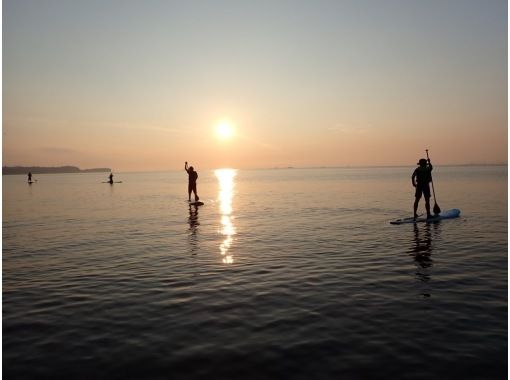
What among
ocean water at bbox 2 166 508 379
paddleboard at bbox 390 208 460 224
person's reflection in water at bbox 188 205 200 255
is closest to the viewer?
ocean water at bbox 2 166 508 379

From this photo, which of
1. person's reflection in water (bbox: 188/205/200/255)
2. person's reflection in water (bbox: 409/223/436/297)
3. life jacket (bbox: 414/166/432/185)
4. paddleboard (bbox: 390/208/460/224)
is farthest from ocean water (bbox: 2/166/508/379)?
life jacket (bbox: 414/166/432/185)

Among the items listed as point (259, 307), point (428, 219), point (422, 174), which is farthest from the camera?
point (422, 174)

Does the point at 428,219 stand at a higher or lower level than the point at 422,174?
lower

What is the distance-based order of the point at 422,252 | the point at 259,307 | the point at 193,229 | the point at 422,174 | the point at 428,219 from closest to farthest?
the point at 259,307
the point at 422,252
the point at 193,229
the point at 428,219
the point at 422,174

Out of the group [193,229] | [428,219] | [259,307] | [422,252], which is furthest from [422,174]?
[259,307]

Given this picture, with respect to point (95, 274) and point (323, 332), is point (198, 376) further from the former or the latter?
point (95, 274)

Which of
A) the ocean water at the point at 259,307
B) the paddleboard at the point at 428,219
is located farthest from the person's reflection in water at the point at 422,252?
the paddleboard at the point at 428,219

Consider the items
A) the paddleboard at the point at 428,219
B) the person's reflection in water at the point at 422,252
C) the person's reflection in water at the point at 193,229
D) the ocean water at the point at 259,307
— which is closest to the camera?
the ocean water at the point at 259,307

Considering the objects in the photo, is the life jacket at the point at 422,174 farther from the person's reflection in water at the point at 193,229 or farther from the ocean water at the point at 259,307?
the person's reflection in water at the point at 193,229

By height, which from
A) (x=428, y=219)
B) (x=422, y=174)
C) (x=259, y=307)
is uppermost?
(x=422, y=174)

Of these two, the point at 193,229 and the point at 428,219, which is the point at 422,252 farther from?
the point at 193,229

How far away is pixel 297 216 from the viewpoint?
83.7ft

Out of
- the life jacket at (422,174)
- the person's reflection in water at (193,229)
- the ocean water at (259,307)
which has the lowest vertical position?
the ocean water at (259,307)

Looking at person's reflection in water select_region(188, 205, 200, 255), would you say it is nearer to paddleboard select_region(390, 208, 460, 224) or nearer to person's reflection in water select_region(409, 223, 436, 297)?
person's reflection in water select_region(409, 223, 436, 297)
